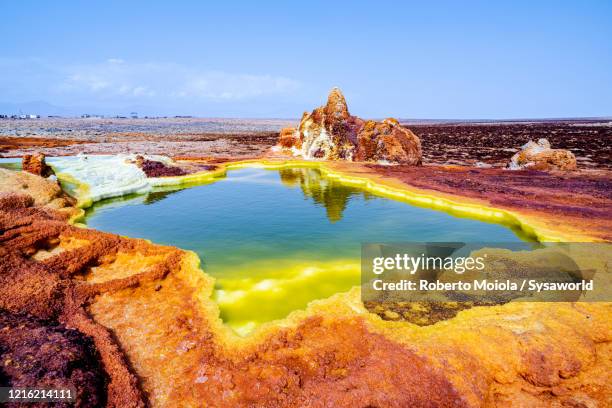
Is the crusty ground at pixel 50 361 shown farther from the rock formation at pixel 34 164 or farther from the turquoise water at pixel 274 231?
the rock formation at pixel 34 164

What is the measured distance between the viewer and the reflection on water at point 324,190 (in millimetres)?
16406

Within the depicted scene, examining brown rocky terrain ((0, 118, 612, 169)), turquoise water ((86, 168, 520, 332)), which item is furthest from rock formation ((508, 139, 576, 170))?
turquoise water ((86, 168, 520, 332))

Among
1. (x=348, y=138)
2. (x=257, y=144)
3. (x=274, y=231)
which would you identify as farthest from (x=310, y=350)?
(x=257, y=144)

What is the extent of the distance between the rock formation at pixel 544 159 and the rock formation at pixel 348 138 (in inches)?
300

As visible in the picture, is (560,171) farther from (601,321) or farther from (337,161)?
(601,321)

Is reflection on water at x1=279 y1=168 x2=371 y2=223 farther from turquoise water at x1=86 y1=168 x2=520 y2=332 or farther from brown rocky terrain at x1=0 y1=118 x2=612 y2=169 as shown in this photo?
brown rocky terrain at x1=0 y1=118 x2=612 y2=169

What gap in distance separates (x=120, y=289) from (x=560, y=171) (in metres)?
27.4

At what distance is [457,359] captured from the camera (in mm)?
5777

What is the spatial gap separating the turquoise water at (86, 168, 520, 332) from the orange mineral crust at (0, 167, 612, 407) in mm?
1085

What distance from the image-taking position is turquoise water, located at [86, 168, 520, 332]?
8.88 metres

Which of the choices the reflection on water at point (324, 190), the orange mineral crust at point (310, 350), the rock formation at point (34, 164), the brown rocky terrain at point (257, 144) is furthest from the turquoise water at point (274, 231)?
the brown rocky terrain at point (257, 144)

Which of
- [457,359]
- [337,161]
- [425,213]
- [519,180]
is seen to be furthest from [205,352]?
[337,161]

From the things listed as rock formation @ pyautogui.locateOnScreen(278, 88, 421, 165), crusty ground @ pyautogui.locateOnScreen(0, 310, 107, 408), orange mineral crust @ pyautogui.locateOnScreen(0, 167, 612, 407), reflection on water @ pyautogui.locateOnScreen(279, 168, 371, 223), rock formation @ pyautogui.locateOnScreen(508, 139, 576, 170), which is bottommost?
orange mineral crust @ pyautogui.locateOnScreen(0, 167, 612, 407)

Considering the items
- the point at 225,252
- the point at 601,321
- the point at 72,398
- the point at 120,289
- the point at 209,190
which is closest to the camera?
the point at 72,398
